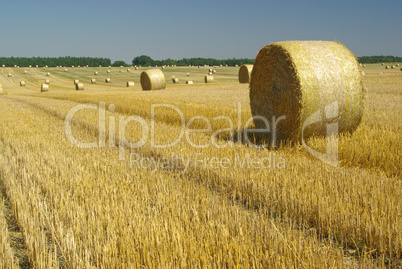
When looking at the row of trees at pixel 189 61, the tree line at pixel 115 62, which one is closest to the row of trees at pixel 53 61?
the tree line at pixel 115 62

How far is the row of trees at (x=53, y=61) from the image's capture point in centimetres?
8456

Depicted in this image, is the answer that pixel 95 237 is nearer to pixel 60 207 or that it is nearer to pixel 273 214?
pixel 60 207

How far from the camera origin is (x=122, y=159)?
21.0ft

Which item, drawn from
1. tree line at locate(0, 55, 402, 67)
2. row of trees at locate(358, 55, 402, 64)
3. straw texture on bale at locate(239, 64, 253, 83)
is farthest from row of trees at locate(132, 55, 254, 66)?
straw texture on bale at locate(239, 64, 253, 83)

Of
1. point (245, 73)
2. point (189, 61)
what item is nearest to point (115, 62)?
point (189, 61)

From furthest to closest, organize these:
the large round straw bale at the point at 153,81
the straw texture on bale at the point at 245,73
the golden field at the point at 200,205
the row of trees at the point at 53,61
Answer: the row of trees at the point at 53,61 < the straw texture on bale at the point at 245,73 < the large round straw bale at the point at 153,81 < the golden field at the point at 200,205

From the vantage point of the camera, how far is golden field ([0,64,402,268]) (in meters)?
2.91

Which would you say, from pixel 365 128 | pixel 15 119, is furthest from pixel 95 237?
pixel 15 119

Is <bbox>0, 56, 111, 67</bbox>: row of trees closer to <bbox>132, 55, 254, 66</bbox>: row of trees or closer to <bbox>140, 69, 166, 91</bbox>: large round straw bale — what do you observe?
<bbox>132, 55, 254, 66</bbox>: row of trees

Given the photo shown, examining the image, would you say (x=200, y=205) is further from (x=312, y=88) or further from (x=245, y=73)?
(x=245, y=73)

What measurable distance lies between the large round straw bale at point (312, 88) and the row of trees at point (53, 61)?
88.1 metres

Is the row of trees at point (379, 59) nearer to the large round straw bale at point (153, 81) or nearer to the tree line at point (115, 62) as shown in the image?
the tree line at point (115, 62)

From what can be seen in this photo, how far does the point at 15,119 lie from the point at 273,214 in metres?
10.7

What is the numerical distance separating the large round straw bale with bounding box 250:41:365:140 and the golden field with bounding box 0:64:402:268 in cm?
38
